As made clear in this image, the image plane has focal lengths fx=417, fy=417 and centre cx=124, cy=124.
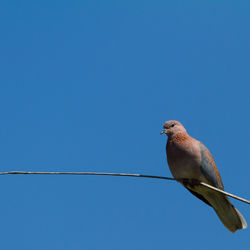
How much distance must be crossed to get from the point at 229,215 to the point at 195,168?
2.50 ft

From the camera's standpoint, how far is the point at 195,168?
5391mm

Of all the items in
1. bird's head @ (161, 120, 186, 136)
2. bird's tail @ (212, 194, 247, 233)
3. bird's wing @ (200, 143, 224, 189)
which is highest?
bird's head @ (161, 120, 186, 136)

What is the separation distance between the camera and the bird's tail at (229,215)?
536 centimetres

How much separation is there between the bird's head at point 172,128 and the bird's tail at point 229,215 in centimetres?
107

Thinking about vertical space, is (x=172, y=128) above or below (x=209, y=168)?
above

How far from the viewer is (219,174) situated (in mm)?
5723

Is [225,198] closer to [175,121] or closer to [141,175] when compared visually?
[175,121]

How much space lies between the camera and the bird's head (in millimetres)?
5547

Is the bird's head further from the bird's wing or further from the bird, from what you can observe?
the bird's wing

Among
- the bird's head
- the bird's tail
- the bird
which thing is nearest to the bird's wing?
the bird

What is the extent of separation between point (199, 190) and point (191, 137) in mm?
718

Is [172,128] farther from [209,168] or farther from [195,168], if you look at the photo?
[209,168]

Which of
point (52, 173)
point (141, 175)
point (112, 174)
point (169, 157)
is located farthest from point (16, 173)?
point (169, 157)

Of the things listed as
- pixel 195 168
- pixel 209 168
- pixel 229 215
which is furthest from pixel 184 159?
pixel 229 215
